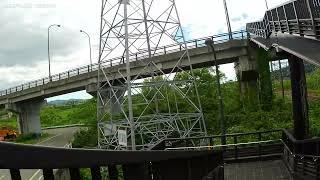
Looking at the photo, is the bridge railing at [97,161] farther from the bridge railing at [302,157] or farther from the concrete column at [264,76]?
the concrete column at [264,76]

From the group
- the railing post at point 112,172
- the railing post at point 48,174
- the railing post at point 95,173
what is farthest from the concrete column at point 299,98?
the railing post at point 48,174

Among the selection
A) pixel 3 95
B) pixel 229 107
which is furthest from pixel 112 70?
pixel 3 95

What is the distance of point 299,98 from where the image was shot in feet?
58.0

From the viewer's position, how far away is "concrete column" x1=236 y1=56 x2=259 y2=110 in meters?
43.0

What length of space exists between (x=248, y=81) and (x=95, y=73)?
15.5 metres

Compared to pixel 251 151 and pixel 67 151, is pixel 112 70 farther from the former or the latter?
pixel 67 151

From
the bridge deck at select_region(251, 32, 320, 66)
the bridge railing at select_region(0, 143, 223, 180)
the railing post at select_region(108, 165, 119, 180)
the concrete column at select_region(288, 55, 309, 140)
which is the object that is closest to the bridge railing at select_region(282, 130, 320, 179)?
the concrete column at select_region(288, 55, 309, 140)

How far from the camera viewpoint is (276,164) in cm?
1500

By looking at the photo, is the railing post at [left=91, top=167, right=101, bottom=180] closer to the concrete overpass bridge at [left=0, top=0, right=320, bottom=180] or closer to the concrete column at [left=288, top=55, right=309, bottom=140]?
the concrete overpass bridge at [left=0, top=0, right=320, bottom=180]

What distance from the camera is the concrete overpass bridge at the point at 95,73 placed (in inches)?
1684

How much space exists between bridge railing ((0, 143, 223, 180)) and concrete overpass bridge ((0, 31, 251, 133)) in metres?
22.7

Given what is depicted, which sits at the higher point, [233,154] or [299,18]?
[299,18]

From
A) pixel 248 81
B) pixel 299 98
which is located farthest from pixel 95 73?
pixel 299 98

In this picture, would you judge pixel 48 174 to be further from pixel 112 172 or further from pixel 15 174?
pixel 112 172
